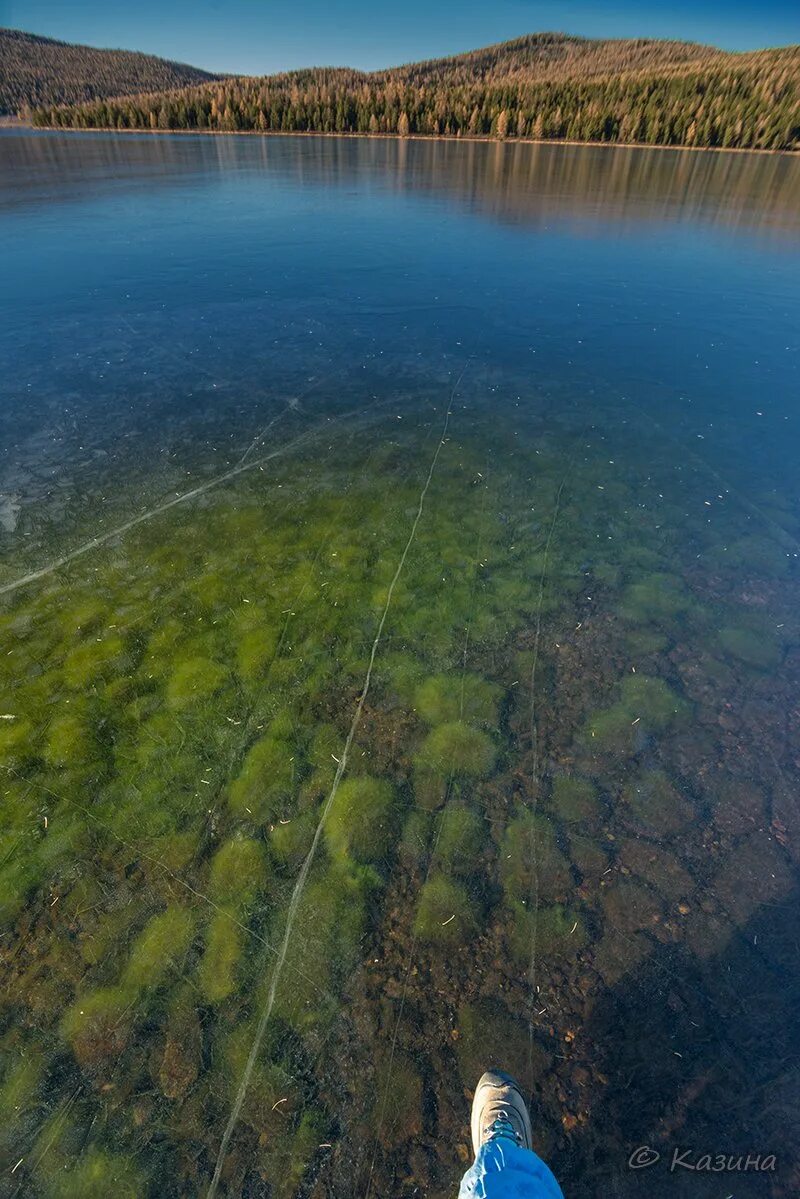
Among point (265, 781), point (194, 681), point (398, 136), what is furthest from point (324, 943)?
point (398, 136)

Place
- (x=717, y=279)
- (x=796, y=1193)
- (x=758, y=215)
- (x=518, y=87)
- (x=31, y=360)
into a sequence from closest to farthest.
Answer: (x=796, y=1193) → (x=31, y=360) → (x=717, y=279) → (x=758, y=215) → (x=518, y=87)

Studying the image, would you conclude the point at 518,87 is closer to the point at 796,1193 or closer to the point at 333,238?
the point at 333,238

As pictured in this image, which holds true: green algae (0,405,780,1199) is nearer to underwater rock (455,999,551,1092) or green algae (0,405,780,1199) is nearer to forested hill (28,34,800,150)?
underwater rock (455,999,551,1092)

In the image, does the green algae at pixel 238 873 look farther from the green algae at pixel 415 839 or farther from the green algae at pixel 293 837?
the green algae at pixel 415 839

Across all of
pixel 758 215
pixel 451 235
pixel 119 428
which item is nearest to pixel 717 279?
pixel 451 235

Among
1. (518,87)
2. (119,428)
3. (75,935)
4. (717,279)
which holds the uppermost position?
(518,87)

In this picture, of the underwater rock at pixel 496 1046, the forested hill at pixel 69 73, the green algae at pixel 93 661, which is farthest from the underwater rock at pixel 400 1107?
the forested hill at pixel 69 73

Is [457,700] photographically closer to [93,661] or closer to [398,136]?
[93,661]

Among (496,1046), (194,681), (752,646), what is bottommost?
(496,1046)

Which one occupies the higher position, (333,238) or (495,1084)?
(333,238)
